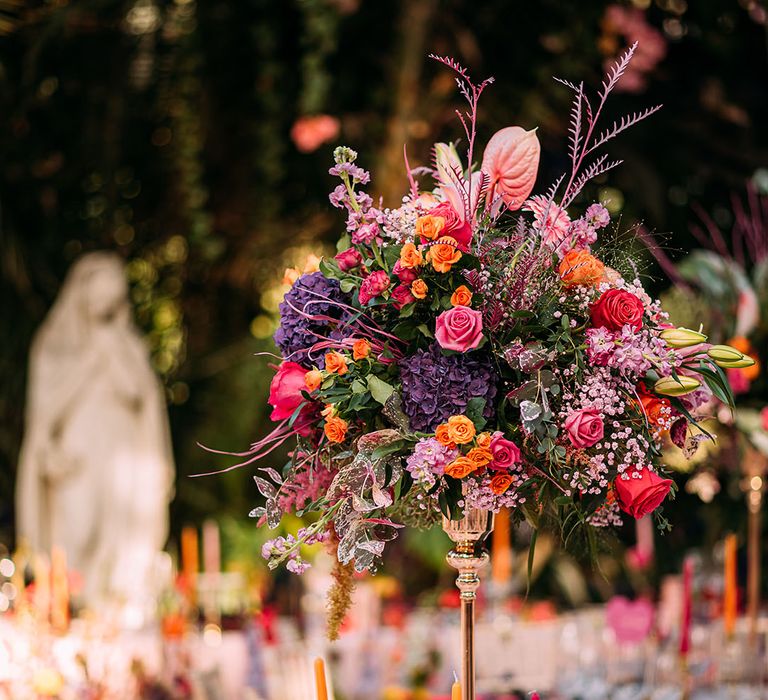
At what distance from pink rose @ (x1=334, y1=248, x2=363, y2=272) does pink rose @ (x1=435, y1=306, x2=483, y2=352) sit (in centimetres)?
24

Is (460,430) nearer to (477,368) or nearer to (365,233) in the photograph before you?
(477,368)

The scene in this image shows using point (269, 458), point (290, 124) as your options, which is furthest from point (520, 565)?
point (290, 124)

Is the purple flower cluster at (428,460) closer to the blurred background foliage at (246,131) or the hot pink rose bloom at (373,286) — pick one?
the hot pink rose bloom at (373,286)

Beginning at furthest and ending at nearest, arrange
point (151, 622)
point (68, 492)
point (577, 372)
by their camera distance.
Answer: point (68, 492) → point (151, 622) → point (577, 372)

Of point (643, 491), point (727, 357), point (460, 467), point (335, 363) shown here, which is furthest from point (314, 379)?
point (727, 357)

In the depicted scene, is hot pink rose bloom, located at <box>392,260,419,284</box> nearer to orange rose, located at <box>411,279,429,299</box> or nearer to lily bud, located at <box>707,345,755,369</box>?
orange rose, located at <box>411,279,429,299</box>

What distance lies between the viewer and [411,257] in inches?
69.8

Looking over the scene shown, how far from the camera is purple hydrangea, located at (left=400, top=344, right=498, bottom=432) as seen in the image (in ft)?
5.68

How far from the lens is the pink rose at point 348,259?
190 cm

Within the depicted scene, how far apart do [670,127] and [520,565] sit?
7.51ft

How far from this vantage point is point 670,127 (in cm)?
592

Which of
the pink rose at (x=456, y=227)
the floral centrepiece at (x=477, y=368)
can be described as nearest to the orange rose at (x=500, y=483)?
the floral centrepiece at (x=477, y=368)

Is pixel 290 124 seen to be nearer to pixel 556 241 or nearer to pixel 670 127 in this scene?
pixel 670 127

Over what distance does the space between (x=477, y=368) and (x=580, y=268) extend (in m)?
0.22
